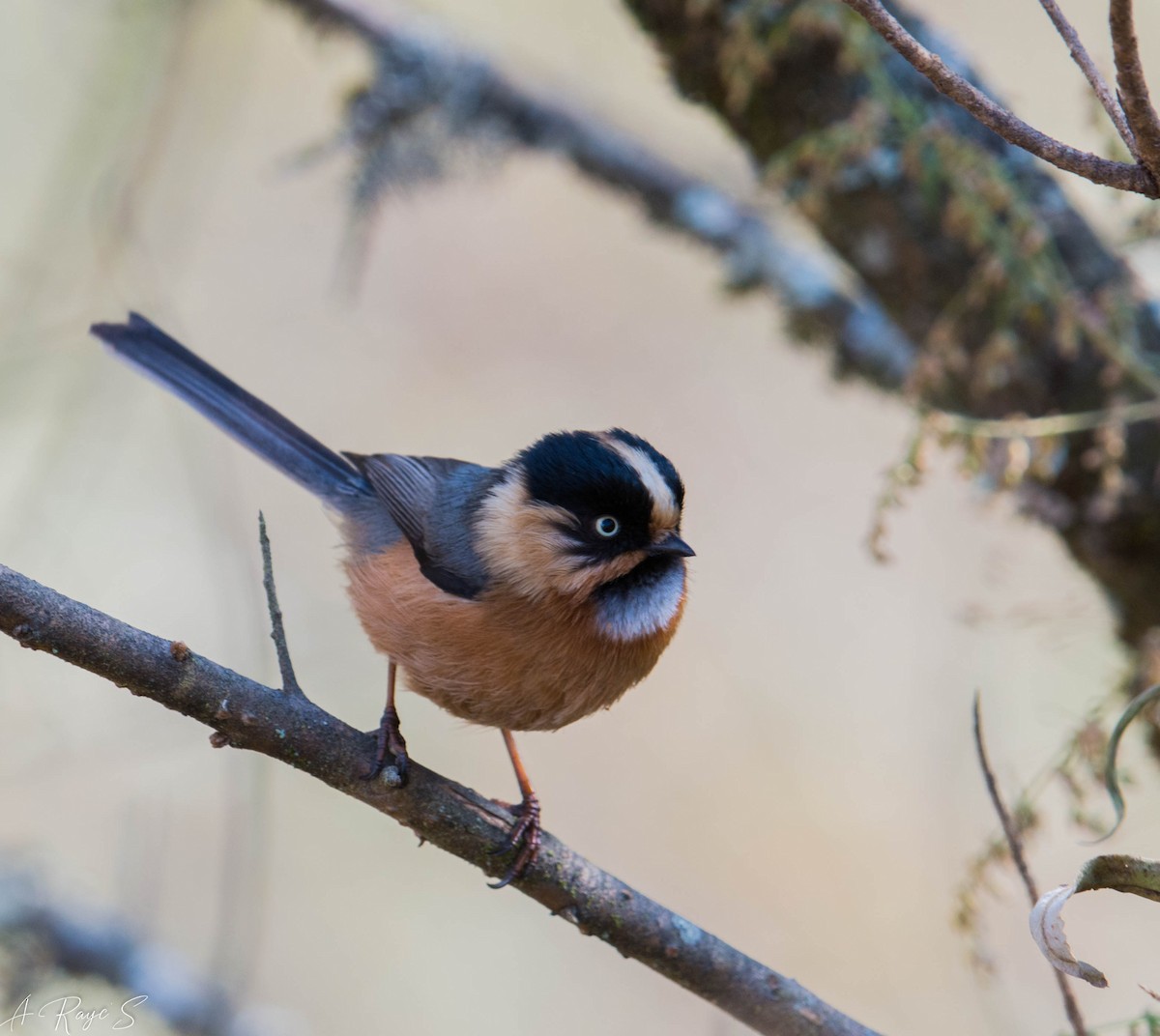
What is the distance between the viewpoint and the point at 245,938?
3617 mm

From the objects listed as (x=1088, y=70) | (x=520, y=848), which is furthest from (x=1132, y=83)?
(x=520, y=848)

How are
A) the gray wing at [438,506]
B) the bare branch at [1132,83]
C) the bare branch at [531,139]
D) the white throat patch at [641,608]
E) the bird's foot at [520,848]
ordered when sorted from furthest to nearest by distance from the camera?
the bare branch at [531,139]
the gray wing at [438,506]
the white throat patch at [641,608]
the bird's foot at [520,848]
the bare branch at [1132,83]

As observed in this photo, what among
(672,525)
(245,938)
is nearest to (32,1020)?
(245,938)

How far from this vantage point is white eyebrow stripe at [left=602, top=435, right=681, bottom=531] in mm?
2953

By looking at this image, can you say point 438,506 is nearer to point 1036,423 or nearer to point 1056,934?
point 1036,423

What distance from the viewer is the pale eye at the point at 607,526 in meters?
3.02

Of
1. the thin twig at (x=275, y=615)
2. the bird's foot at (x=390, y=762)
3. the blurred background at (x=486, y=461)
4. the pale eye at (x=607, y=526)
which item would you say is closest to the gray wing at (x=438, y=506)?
the pale eye at (x=607, y=526)

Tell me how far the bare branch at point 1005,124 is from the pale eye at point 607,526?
155cm

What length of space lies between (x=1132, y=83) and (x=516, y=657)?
196 centimetres

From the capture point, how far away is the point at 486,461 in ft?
20.7

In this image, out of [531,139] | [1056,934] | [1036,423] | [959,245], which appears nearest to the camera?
[1056,934]

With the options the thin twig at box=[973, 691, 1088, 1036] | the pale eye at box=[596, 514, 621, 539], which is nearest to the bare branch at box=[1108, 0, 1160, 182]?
the thin twig at box=[973, 691, 1088, 1036]

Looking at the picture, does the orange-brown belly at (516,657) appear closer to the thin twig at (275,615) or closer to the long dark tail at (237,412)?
the thin twig at (275,615)

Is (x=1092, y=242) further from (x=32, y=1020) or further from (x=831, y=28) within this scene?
(x=32, y=1020)
